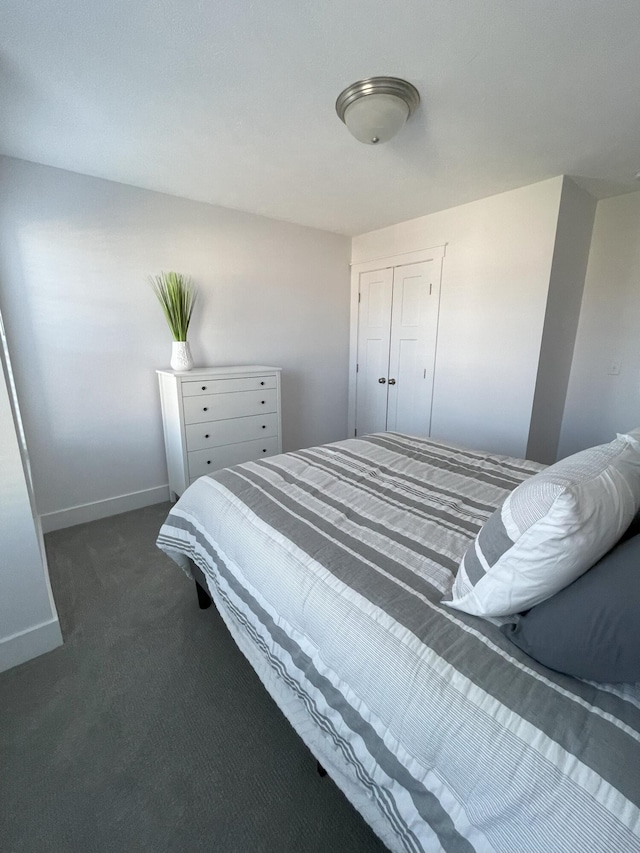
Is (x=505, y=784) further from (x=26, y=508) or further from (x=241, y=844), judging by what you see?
(x=26, y=508)

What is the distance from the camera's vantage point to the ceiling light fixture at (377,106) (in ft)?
4.93

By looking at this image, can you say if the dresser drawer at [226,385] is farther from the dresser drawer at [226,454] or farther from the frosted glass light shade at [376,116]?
the frosted glass light shade at [376,116]

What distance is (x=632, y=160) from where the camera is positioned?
2137 millimetres

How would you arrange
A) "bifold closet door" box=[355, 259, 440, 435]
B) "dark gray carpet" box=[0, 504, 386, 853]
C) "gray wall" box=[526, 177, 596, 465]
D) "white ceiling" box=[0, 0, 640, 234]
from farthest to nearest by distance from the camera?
"bifold closet door" box=[355, 259, 440, 435]
"gray wall" box=[526, 177, 596, 465]
"white ceiling" box=[0, 0, 640, 234]
"dark gray carpet" box=[0, 504, 386, 853]

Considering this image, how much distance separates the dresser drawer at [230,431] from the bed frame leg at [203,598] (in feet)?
3.71

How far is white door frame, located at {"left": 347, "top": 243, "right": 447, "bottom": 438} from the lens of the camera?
315cm

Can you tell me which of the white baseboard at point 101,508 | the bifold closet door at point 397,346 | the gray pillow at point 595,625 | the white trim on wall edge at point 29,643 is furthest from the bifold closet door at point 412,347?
the white trim on wall edge at point 29,643

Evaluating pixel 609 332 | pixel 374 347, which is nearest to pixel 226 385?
pixel 374 347

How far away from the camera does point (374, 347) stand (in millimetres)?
3787

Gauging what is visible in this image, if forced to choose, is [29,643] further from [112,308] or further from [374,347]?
[374,347]

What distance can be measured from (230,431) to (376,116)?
82.8 inches

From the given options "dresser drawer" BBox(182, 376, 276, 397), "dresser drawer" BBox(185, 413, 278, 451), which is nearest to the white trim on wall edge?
"dresser drawer" BBox(185, 413, 278, 451)

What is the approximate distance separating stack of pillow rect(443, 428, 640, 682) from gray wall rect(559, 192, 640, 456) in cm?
243

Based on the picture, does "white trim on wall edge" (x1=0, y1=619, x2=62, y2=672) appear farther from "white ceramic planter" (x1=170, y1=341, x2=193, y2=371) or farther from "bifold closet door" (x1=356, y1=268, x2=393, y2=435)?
"bifold closet door" (x1=356, y1=268, x2=393, y2=435)
